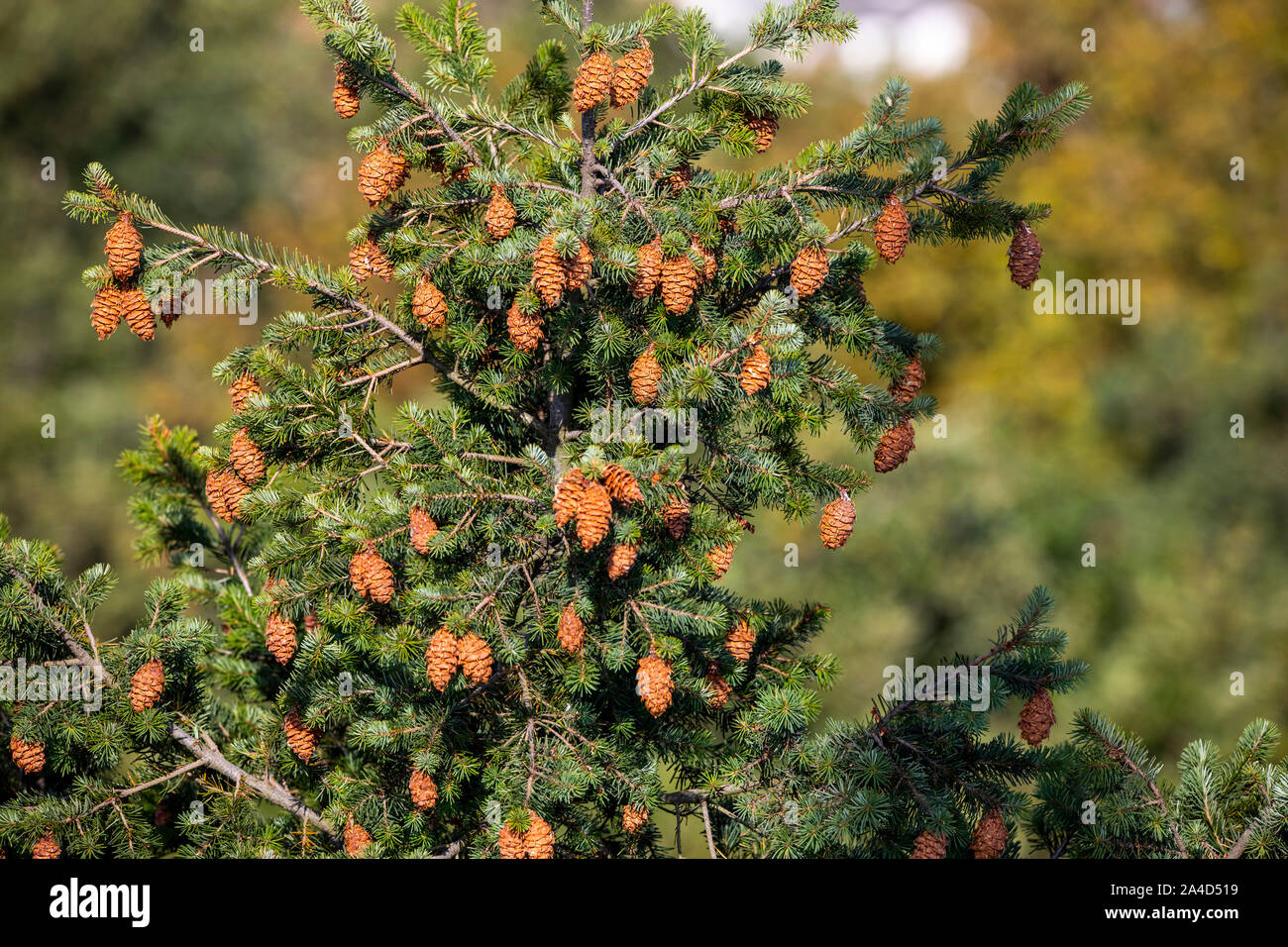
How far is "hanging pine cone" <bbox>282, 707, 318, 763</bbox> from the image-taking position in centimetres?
308

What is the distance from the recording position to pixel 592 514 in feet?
7.93

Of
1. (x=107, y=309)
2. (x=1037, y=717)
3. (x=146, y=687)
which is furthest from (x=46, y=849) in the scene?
(x=1037, y=717)

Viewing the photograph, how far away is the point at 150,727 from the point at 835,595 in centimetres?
806

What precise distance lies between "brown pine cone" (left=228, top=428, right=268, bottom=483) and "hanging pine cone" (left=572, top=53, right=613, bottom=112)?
4.26ft

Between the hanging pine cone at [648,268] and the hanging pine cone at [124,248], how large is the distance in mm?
1364

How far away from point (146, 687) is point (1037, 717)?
8.24 feet

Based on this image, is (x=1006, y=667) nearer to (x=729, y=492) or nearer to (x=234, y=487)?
(x=729, y=492)

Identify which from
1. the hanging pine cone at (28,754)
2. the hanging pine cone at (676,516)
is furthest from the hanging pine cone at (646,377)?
the hanging pine cone at (28,754)

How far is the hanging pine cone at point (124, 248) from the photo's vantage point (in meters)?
2.86

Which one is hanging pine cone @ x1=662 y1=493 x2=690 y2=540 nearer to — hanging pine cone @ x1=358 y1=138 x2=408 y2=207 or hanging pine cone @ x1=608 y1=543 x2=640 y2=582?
hanging pine cone @ x1=608 y1=543 x2=640 y2=582

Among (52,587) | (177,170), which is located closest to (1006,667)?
(52,587)

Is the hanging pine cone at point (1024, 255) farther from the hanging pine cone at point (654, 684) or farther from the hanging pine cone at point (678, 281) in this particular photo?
the hanging pine cone at point (654, 684)

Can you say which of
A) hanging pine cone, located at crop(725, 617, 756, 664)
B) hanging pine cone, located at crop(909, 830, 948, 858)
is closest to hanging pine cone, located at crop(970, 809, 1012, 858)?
hanging pine cone, located at crop(909, 830, 948, 858)
